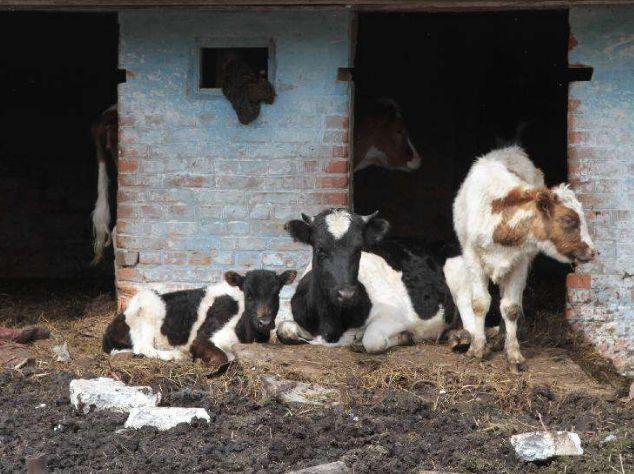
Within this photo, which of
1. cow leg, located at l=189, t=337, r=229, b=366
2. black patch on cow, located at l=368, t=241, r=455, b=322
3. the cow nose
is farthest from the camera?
black patch on cow, located at l=368, t=241, r=455, b=322

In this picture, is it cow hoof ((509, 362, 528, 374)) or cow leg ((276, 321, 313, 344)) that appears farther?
cow leg ((276, 321, 313, 344))

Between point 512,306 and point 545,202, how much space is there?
0.89 meters

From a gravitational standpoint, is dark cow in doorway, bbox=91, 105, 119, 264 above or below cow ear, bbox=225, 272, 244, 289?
above

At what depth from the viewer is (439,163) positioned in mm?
14180

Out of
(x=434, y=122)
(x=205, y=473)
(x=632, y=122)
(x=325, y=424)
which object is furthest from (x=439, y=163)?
(x=205, y=473)

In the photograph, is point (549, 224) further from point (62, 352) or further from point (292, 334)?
point (62, 352)

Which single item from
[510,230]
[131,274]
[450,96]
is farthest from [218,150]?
[450,96]

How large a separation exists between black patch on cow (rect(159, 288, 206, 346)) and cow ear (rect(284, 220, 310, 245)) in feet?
3.32

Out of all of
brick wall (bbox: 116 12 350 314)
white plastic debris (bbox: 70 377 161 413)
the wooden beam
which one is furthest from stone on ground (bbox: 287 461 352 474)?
the wooden beam

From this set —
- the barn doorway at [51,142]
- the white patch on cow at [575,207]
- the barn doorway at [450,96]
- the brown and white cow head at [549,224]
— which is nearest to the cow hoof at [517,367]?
the brown and white cow head at [549,224]

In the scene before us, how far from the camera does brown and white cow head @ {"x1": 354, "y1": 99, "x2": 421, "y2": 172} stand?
511 inches

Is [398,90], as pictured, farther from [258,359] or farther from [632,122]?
[258,359]

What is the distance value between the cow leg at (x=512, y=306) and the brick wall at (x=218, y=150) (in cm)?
179

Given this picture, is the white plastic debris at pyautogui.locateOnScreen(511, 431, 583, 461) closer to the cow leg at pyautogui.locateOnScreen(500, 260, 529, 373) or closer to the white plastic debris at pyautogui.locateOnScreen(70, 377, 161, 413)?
the cow leg at pyautogui.locateOnScreen(500, 260, 529, 373)
